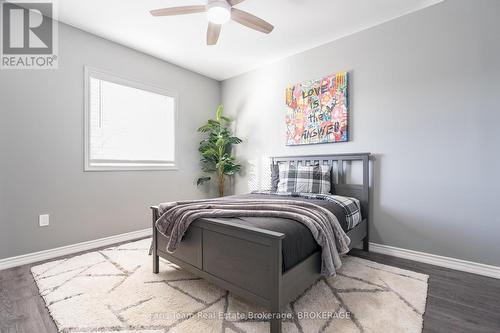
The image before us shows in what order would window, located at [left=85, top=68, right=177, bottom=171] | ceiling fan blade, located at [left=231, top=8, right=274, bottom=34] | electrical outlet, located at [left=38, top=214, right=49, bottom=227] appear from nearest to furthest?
1. ceiling fan blade, located at [left=231, top=8, right=274, bottom=34]
2. electrical outlet, located at [left=38, top=214, right=49, bottom=227]
3. window, located at [left=85, top=68, right=177, bottom=171]

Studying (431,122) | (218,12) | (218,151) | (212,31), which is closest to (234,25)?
(212,31)

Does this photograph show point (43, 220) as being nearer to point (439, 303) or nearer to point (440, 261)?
point (439, 303)

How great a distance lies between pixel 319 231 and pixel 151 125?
2932mm

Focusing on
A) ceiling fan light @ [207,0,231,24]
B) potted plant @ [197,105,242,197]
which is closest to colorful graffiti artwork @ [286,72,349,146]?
potted plant @ [197,105,242,197]

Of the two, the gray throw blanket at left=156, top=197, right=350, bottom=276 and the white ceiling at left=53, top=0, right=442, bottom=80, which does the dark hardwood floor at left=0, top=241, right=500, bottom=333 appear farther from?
the white ceiling at left=53, top=0, right=442, bottom=80

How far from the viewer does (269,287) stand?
1.32 meters

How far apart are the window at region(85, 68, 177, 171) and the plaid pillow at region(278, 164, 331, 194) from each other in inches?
73.4

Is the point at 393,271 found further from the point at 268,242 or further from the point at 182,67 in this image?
the point at 182,67

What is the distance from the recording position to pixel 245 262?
1.44 m

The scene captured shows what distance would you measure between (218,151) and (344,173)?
2.07 m

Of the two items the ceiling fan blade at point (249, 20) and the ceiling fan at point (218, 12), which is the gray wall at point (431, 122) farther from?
the ceiling fan at point (218, 12)

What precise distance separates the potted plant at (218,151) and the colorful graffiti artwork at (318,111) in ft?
3.56

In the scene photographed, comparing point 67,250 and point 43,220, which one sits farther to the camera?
point 67,250

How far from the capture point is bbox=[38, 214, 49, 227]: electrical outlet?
8.21ft
